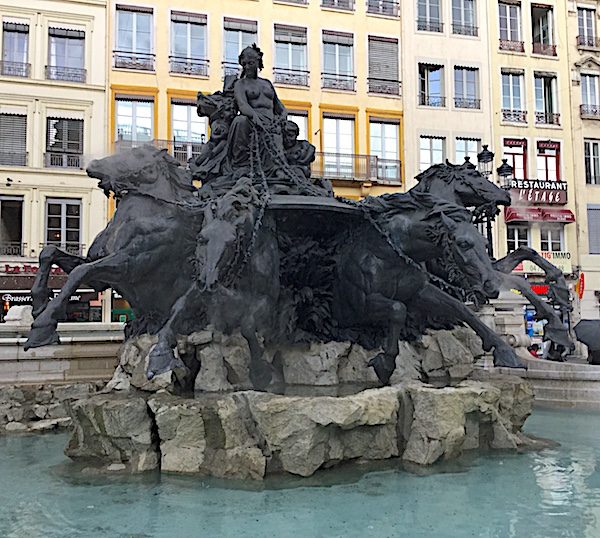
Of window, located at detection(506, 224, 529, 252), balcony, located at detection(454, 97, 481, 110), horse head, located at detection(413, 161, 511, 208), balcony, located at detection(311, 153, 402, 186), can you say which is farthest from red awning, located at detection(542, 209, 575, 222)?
horse head, located at detection(413, 161, 511, 208)

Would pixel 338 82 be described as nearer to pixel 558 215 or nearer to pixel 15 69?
pixel 558 215

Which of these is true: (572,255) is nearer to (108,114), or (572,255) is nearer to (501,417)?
(108,114)

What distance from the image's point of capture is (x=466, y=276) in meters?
6.45

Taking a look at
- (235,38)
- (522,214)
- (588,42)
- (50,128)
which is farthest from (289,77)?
(588,42)

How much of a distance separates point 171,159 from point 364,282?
7.60 feet

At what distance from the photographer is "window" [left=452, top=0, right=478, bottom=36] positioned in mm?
27500

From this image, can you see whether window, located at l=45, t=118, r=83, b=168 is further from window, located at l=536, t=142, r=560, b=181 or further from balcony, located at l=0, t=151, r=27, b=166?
window, located at l=536, t=142, r=560, b=181

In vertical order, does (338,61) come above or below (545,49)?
below

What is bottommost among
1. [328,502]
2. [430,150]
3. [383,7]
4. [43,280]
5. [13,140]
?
[328,502]

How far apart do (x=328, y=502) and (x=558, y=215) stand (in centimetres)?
2428

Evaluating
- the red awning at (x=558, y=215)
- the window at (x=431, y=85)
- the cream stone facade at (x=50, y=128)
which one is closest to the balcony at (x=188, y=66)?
the cream stone facade at (x=50, y=128)

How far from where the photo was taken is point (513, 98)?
27953 millimetres

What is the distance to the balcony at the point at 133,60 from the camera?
23.5m

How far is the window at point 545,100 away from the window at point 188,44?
503 inches
